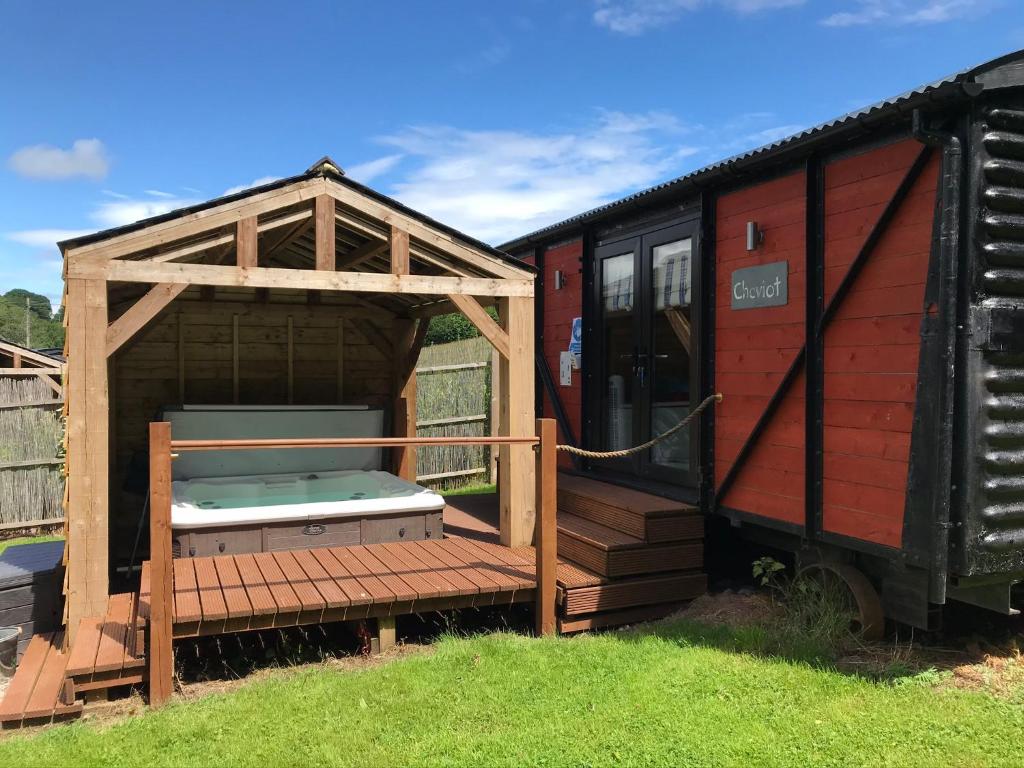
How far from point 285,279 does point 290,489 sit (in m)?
3.43

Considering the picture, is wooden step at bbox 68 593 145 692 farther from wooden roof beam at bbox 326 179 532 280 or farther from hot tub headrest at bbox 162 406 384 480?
hot tub headrest at bbox 162 406 384 480

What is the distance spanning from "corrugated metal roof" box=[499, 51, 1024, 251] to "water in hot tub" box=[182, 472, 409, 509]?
3453 millimetres

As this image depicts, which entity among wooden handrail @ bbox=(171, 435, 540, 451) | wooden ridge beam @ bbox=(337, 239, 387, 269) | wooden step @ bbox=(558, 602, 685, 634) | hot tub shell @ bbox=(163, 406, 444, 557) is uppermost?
wooden ridge beam @ bbox=(337, 239, 387, 269)

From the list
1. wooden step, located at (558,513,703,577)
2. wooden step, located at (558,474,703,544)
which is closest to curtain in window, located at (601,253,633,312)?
wooden step, located at (558,474,703,544)

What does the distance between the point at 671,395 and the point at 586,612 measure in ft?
6.62

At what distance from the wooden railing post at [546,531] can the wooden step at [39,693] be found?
268 centimetres

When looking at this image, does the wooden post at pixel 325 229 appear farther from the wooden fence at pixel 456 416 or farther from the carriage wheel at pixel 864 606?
the wooden fence at pixel 456 416

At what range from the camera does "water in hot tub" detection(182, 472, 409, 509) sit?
754cm

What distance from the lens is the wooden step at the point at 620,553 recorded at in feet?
17.1

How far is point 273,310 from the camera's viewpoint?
8.75m

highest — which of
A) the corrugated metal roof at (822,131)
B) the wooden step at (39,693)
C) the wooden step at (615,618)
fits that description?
the corrugated metal roof at (822,131)

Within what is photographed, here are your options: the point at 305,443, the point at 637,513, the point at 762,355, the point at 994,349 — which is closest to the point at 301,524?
the point at 305,443

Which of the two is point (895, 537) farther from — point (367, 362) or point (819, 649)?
point (367, 362)

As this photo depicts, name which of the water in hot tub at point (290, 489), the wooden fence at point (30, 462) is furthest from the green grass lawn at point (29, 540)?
the water in hot tub at point (290, 489)
